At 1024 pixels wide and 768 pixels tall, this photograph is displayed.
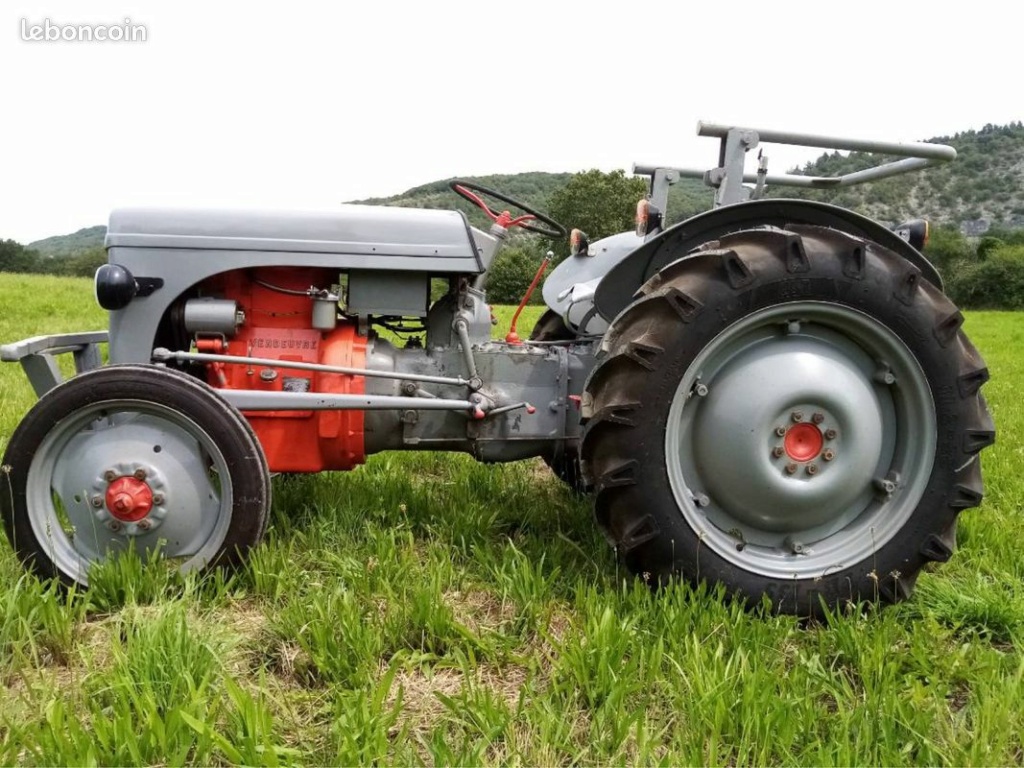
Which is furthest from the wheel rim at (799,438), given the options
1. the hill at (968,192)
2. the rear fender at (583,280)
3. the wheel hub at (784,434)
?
the hill at (968,192)

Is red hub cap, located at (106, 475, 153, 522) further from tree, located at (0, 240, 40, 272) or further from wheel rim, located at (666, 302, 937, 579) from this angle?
tree, located at (0, 240, 40, 272)

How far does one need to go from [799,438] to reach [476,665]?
4.08 feet

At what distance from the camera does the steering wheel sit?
9.32 feet

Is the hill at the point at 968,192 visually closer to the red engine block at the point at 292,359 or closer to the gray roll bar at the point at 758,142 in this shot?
the gray roll bar at the point at 758,142

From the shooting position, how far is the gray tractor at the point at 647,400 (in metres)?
2.21

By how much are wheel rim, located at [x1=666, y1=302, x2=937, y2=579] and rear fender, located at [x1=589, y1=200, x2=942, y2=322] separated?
38 cm

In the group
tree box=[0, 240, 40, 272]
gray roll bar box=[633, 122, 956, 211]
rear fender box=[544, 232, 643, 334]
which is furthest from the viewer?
tree box=[0, 240, 40, 272]

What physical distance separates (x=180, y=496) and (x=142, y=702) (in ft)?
2.56

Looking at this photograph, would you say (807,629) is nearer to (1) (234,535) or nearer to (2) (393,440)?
(2) (393,440)

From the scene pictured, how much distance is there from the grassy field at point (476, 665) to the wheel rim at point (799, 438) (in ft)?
0.85

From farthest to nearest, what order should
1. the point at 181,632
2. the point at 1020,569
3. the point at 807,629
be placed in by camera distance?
the point at 1020,569 < the point at 807,629 < the point at 181,632

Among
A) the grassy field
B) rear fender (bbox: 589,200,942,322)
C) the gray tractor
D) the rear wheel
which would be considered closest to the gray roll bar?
the gray tractor

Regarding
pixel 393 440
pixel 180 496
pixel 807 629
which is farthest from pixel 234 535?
pixel 807 629

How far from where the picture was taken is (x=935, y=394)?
7.50 feet
